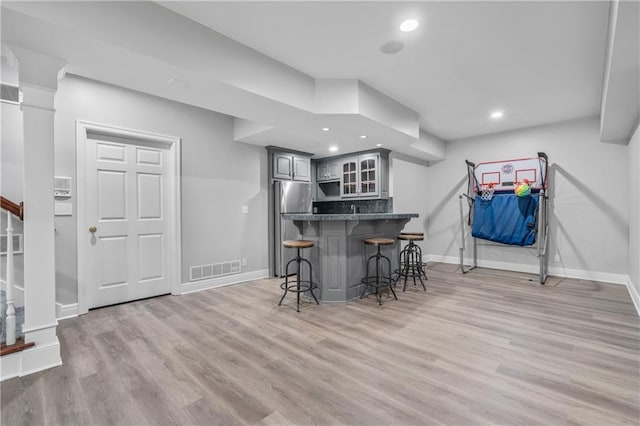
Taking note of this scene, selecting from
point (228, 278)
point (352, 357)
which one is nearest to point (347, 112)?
point (352, 357)

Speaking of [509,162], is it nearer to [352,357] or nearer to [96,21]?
[352,357]

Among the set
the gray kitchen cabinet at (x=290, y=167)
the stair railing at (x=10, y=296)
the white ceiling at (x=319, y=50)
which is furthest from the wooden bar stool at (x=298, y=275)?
the stair railing at (x=10, y=296)

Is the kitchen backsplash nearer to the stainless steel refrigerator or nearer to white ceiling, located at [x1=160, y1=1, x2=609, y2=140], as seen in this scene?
the stainless steel refrigerator

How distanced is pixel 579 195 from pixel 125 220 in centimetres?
672

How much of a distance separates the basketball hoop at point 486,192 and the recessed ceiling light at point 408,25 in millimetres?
3913

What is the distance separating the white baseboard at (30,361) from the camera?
192 centimetres

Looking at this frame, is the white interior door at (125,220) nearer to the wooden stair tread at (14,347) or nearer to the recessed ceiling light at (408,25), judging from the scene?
the wooden stair tread at (14,347)

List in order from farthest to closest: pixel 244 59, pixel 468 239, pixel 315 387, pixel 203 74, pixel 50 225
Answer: pixel 468 239
pixel 244 59
pixel 203 74
pixel 50 225
pixel 315 387

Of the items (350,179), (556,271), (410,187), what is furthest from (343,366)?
(556,271)

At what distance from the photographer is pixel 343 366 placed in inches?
81.0

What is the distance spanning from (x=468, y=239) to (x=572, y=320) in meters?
2.97

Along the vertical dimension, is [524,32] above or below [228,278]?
above

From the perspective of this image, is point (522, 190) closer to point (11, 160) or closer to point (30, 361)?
point (30, 361)

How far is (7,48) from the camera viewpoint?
1.86 meters
